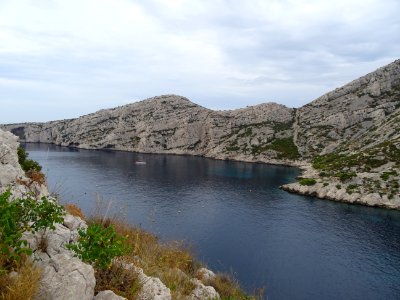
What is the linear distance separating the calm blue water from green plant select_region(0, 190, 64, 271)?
11080 mm

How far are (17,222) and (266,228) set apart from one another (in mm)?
71362

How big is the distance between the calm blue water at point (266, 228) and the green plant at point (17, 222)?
1108 cm

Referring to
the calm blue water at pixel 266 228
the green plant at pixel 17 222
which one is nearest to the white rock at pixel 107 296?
the green plant at pixel 17 222

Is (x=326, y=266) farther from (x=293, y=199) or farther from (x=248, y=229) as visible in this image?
(x=293, y=199)

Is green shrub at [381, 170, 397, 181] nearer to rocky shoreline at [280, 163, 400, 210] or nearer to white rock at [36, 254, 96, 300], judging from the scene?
rocky shoreline at [280, 163, 400, 210]

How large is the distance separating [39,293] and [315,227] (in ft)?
250

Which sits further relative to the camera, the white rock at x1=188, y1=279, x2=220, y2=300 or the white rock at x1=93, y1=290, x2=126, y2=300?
the white rock at x1=188, y1=279, x2=220, y2=300

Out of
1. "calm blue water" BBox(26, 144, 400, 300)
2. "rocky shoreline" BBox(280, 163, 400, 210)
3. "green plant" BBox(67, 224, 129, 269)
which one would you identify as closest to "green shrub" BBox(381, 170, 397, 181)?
"rocky shoreline" BBox(280, 163, 400, 210)

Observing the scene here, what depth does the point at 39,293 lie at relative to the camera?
301 inches

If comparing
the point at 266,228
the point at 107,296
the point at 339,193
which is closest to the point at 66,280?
the point at 107,296

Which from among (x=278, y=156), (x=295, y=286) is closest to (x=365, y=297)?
(x=295, y=286)

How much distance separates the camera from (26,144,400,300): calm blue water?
5087cm

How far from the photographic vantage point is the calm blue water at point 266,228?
167 feet

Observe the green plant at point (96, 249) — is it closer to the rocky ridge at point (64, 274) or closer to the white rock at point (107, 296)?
the rocky ridge at point (64, 274)
